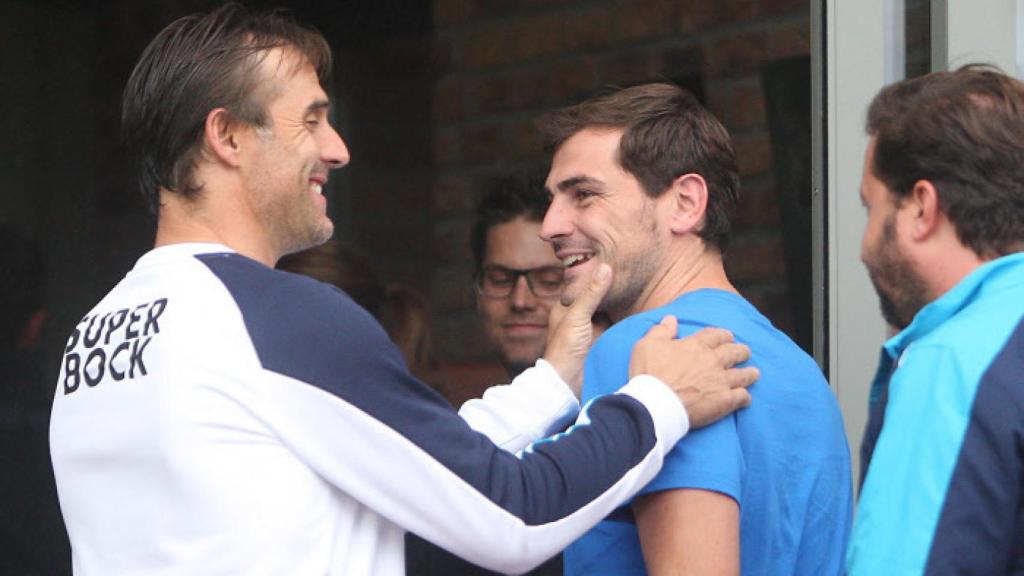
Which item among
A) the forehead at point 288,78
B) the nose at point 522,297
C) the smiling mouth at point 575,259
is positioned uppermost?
the forehead at point 288,78

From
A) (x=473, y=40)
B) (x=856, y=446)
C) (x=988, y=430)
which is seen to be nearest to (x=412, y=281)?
(x=473, y=40)

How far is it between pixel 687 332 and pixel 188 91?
2.51 ft

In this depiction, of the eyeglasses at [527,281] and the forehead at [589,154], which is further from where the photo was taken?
the eyeglasses at [527,281]

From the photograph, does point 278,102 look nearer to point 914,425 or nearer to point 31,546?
point 914,425

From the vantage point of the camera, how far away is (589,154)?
2.44m

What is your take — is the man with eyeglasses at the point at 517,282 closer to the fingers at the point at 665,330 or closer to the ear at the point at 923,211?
the fingers at the point at 665,330

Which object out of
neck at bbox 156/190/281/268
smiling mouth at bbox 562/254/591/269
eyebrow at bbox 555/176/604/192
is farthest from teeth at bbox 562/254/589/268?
neck at bbox 156/190/281/268

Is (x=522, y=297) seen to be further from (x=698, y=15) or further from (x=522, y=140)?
(x=698, y=15)

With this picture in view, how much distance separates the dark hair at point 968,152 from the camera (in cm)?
184

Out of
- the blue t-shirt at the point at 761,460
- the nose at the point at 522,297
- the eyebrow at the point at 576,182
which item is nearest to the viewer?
the blue t-shirt at the point at 761,460

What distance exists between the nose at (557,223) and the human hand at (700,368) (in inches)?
14.2

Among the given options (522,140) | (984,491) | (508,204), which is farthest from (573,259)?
(522,140)

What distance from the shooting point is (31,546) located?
4.11m

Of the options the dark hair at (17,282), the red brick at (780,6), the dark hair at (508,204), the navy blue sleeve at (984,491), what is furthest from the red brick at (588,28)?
the navy blue sleeve at (984,491)
